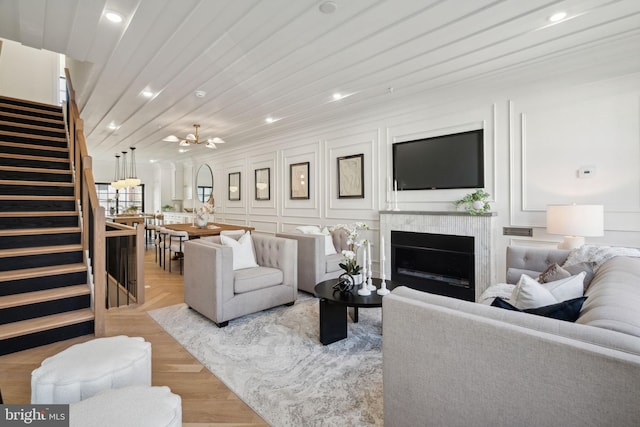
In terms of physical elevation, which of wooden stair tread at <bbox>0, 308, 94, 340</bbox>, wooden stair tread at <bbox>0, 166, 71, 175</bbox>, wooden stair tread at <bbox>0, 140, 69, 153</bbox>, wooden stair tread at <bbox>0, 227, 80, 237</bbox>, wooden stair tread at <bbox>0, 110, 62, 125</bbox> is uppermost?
wooden stair tread at <bbox>0, 110, 62, 125</bbox>

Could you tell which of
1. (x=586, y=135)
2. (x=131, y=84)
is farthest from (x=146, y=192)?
(x=586, y=135)

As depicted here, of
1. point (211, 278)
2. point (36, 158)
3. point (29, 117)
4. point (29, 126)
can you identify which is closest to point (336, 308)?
point (211, 278)

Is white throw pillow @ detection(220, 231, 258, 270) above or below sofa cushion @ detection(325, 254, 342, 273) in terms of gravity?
above

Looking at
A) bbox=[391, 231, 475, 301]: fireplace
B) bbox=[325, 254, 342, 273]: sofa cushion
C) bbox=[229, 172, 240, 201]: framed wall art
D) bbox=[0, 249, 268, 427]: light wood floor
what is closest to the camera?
bbox=[0, 249, 268, 427]: light wood floor

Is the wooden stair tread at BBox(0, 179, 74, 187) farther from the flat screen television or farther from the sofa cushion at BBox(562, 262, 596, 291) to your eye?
the sofa cushion at BBox(562, 262, 596, 291)

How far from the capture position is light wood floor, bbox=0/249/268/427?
1.73m

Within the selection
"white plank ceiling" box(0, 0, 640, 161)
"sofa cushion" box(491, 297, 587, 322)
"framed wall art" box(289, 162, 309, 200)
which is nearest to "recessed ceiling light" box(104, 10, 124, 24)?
"white plank ceiling" box(0, 0, 640, 161)

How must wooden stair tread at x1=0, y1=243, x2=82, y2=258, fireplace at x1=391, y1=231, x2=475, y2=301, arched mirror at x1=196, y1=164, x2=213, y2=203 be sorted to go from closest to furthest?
wooden stair tread at x1=0, y1=243, x2=82, y2=258 < fireplace at x1=391, y1=231, x2=475, y2=301 < arched mirror at x1=196, y1=164, x2=213, y2=203

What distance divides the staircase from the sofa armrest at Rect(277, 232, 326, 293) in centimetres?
230

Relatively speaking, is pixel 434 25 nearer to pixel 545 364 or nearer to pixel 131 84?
pixel 545 364

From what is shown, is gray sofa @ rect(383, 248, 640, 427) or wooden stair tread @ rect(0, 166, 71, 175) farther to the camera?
A: wooden stair tread @ rect(0, 166, 71, 175)

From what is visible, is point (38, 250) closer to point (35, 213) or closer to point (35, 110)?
point (35, 213)

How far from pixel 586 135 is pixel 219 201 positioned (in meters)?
7.89

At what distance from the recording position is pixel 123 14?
2512 millimetres
